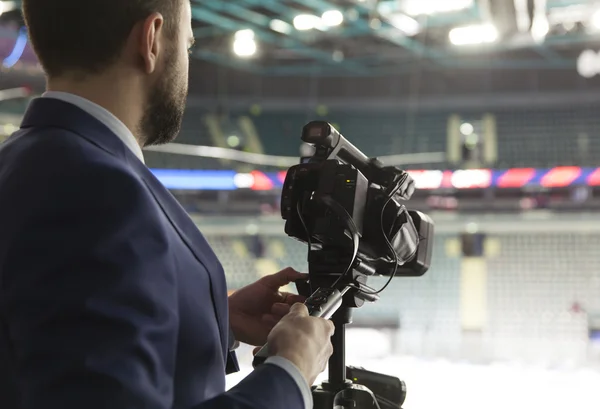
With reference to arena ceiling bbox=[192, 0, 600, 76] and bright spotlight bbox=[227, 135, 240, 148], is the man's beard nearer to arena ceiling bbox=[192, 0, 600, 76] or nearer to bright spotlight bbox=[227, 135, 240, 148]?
arena ceiling bbox=[192, 0, 600, 76]

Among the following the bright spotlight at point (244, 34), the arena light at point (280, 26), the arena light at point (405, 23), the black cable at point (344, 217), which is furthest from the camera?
the bright spotlight at point (244, 34)

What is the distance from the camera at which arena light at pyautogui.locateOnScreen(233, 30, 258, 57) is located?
8336mm

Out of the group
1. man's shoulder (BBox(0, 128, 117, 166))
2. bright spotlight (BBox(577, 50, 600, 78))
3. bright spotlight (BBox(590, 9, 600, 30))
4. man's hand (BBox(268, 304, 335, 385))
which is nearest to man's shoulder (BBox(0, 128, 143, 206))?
man's shoulder (BBox(0, 128, 117, 166))

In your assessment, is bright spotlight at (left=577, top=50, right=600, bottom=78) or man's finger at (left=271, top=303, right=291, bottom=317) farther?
bright spotlight at (left=577, top=50, right=600, bottom=78)

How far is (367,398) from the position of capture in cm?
99

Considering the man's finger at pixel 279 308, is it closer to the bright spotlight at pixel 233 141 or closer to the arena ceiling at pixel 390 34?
the arena ceiling at pixel 390 34

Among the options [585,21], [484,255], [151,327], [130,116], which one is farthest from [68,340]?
[484,255]

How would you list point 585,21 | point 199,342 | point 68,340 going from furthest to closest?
1. point 585,21
2. point 199,342
3. point 68,340

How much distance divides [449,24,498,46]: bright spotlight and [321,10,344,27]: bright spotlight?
1.32 meters

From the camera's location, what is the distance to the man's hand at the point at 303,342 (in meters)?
0.72

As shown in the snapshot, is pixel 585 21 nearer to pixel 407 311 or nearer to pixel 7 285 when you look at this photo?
pixel 407 311

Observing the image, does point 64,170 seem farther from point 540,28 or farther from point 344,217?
point 540,28

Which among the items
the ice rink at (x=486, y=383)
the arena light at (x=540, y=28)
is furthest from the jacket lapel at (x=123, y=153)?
the arena light at (x=540, y=28)

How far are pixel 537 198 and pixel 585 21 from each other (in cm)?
234
